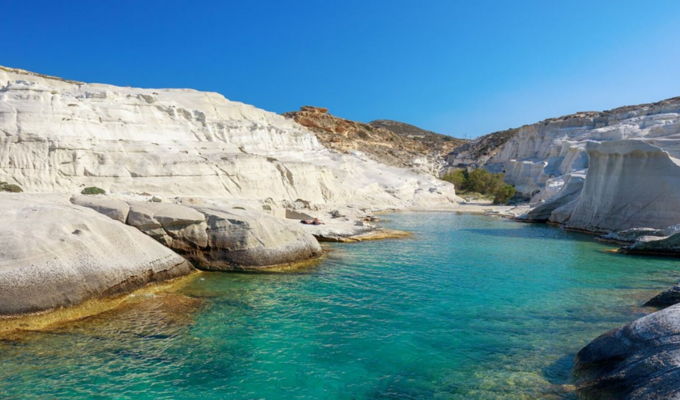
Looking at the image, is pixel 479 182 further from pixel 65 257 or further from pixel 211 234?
pixel 65 257

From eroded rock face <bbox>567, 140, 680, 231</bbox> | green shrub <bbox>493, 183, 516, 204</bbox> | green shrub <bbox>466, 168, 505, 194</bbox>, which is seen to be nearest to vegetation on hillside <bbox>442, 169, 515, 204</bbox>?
green shrub <bbox>466, 168, 505, 194</bbox>

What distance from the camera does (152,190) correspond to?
86.7 feet

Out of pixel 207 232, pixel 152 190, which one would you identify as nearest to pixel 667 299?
pixel 207 232

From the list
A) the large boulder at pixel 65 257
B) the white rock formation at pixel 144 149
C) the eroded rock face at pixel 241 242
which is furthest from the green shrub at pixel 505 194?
the large boulder at pixel 65 257

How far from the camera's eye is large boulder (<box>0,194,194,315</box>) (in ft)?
25.9

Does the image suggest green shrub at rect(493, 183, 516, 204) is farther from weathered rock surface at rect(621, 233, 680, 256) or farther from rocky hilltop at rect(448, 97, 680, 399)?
weathered rock surface at rect(621, 233, 680, 256)

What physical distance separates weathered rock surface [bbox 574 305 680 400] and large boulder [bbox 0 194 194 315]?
8887mm

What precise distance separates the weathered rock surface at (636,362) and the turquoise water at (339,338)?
0.40 meters

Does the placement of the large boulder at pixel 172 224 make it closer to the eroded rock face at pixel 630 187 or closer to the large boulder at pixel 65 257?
the large boulder at pixel 65 257

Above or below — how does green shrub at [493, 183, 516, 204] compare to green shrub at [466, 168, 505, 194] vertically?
below

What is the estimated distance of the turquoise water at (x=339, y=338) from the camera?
242 inches

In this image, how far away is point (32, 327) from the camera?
302 inches

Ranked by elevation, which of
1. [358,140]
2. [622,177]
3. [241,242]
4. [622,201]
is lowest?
[241,242]

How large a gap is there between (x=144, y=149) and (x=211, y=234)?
1875 centimetres
